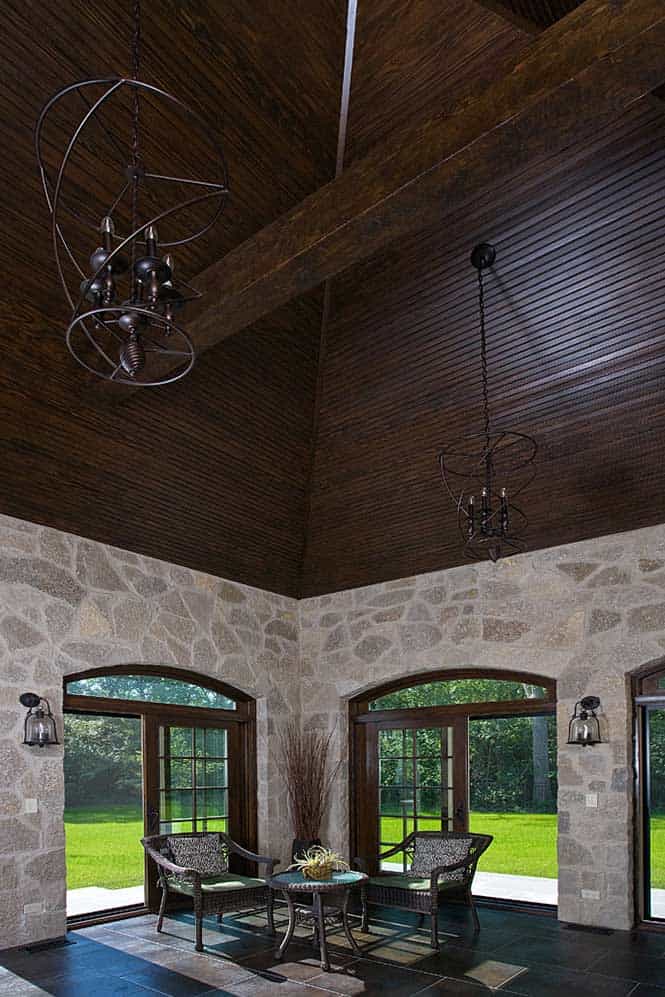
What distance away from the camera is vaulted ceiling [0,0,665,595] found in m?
4.55

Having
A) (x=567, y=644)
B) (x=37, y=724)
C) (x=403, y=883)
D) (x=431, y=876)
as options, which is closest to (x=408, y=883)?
(x=403, y=883)

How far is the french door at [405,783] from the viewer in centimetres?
794

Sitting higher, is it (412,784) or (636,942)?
(412,784)

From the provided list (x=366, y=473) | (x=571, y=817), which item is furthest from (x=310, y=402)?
(x=571, y=817)

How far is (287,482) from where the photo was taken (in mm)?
7684

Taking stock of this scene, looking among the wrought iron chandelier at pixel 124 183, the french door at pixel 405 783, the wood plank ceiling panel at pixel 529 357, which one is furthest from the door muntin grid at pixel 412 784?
the wrought iron chandelier at pixel 124 183

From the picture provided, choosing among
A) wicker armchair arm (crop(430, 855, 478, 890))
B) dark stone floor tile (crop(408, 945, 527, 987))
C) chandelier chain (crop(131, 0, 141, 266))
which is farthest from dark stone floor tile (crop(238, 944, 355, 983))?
chandelier chain (crop(131, 0, 141, 266))

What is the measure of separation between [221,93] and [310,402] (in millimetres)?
2792

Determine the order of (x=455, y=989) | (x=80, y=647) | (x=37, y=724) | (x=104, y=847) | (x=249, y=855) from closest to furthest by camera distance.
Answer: (x=455, y=989) < (x=37, y=724) < (x=80, y=647) < (x=249, y=855) < (x=104, y=847)

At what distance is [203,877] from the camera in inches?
266

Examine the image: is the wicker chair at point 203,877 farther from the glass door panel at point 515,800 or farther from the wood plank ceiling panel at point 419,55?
the wood plank ceiling panel at point 419,55

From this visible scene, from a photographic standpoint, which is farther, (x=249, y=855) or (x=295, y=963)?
(x=249, y=855)

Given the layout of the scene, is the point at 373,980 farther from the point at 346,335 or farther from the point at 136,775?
the point at 346,335

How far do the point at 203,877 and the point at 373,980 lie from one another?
1839 mm
